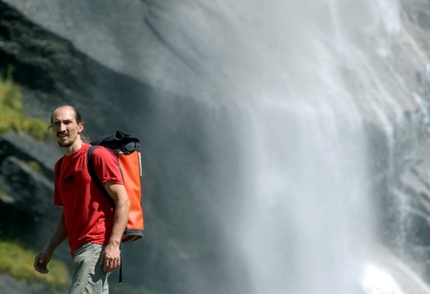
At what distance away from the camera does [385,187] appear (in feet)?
37.6

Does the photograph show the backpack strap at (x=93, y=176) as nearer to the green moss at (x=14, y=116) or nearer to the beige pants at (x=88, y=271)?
the beige pants at (x=88, y=271)

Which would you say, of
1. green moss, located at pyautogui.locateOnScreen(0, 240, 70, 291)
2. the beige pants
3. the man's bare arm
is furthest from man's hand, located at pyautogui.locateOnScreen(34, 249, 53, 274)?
green moss, located at pyautogui.locateOnScreen(0, 240, 70, 291)

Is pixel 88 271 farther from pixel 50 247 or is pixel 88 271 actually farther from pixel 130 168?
pixel 130 168

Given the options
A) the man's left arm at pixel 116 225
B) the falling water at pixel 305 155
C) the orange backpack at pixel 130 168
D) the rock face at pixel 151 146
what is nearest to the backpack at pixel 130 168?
the orange backpack at pixel 130 168

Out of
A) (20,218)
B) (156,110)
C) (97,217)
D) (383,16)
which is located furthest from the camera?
(383,16)

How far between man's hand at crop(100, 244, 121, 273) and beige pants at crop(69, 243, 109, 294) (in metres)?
0.04

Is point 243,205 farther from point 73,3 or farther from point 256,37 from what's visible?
point 73,3

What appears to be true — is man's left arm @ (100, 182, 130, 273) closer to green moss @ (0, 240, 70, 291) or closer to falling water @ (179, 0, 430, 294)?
green moss @ (0, 240, 70, 291)

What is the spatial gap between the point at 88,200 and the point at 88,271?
1.24ft

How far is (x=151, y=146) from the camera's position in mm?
9422

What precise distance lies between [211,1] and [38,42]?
3.46 m

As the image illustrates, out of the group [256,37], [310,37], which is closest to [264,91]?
[256,37]

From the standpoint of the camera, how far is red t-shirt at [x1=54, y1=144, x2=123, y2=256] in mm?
3338

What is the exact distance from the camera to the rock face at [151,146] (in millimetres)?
8602
